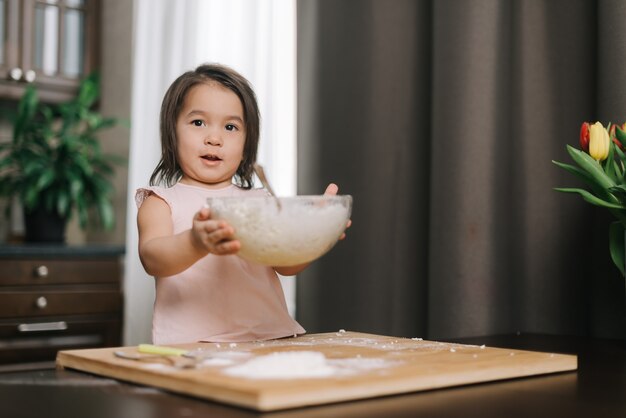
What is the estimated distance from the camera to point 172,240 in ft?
3.52

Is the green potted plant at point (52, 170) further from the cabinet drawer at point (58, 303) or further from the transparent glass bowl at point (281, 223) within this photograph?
the transparent glass bowl at point (281, 223)

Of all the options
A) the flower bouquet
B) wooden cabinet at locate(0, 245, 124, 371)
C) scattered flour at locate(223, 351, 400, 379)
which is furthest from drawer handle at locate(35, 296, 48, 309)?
scattered flour at locate(223, 351, 400, 379)

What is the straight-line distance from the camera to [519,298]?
5.35ft

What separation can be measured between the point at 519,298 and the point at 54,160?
2.08m

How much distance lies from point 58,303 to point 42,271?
0.13 meters

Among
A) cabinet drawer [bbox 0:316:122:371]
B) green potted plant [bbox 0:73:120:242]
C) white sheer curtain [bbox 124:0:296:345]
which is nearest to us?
white sheer curtain [bbox 124:0:296:345]

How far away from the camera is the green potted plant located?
120 inches

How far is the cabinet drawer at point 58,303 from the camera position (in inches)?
108

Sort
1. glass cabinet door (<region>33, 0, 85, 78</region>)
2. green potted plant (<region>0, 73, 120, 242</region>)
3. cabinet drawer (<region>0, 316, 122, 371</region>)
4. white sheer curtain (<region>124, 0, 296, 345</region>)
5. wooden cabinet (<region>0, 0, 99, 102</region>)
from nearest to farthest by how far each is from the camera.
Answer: white sheer curtain (<region>124, 0, 296, 345</region>) → cabinet drawer (<region>0, 316, 122, 371</region>) → green potted plant (<region>0, 73, 120, 242</region>) → wooden cabinet (<region>0, 0, 99, 102</region>) → glass cabinet door (<region>33, 0, 85, 78</region>)

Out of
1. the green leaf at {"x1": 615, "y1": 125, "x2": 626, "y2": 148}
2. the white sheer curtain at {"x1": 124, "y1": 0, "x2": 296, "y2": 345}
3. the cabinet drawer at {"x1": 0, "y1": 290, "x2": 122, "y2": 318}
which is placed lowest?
the cabinet drawer at {"x1": 0, "y1": 290, "x2": 122, "y2": 318}

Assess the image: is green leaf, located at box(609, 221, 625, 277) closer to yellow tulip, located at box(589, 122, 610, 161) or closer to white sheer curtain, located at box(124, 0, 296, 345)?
yellow tulip, located at box(589, 122, 610, 161)

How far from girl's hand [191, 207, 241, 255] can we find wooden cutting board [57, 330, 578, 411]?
113 millimetres

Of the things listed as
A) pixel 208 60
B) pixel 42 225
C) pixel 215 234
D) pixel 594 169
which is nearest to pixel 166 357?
pixel 215 234

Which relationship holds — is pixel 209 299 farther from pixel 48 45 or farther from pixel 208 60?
pixel 48 45
